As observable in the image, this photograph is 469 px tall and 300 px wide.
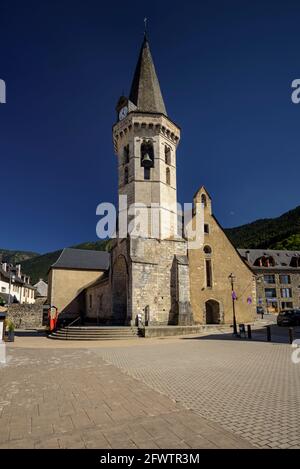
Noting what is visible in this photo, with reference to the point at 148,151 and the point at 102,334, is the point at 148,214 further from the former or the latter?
the point at 102,334

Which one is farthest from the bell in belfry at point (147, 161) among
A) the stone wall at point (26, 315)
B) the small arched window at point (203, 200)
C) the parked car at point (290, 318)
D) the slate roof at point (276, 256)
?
the slate roof at point (276, 256)

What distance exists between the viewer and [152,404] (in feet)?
17.8

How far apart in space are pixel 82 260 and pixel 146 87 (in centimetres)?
2102

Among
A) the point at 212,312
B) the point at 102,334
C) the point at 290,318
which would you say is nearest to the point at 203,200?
the point at 212,312

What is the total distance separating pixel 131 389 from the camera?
6523 millimetres

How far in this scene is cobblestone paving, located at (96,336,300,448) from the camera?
432cm

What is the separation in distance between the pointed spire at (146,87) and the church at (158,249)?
0.27ft

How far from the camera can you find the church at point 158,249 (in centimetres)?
2166

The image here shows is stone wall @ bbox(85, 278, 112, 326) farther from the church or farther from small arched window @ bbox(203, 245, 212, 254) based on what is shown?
small arched window @ bbox(203, 245, 212, 254)

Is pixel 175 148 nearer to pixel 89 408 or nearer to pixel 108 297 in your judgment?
pixel 108 297

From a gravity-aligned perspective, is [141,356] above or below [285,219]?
below

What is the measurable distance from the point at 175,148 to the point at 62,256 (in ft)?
64.9

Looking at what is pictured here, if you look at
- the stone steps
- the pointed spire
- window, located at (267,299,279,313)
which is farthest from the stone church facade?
window, located at (267,299,279,313)
